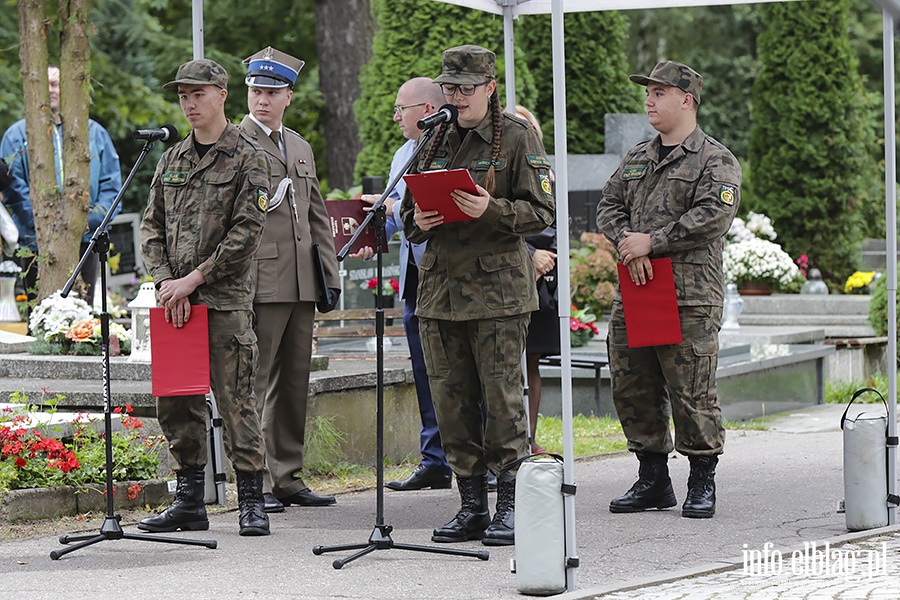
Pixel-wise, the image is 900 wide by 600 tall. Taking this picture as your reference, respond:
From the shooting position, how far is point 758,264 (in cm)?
1723

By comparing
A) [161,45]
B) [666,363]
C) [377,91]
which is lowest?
[666,363]

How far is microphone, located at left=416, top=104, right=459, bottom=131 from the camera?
18.9ft

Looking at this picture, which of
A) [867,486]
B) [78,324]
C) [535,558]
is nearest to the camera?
[535,558]

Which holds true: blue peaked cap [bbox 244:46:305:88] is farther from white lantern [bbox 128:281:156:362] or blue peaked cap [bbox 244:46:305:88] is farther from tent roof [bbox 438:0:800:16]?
white lantern [bbox 128:281:156:362]

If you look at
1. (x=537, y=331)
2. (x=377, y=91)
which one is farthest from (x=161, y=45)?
(x=537, y=331)

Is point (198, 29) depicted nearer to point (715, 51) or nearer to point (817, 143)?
point (817, 143)

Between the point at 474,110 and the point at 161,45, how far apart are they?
59.7 ft

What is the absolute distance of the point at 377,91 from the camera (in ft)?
51.5

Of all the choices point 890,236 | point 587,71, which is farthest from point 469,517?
point 587,71

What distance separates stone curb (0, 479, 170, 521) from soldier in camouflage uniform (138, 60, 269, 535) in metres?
0.53

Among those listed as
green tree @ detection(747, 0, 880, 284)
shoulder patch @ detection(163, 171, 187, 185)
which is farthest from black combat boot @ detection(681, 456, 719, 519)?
green tree @ detection(747, 0, 880, 284)

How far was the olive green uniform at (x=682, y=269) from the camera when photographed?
→ 681cm

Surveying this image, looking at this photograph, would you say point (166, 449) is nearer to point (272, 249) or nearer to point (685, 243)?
point (272, 249)

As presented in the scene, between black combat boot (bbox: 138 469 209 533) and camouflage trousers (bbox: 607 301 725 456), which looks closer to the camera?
black combat boot (bbox: 138 469 209 533)
